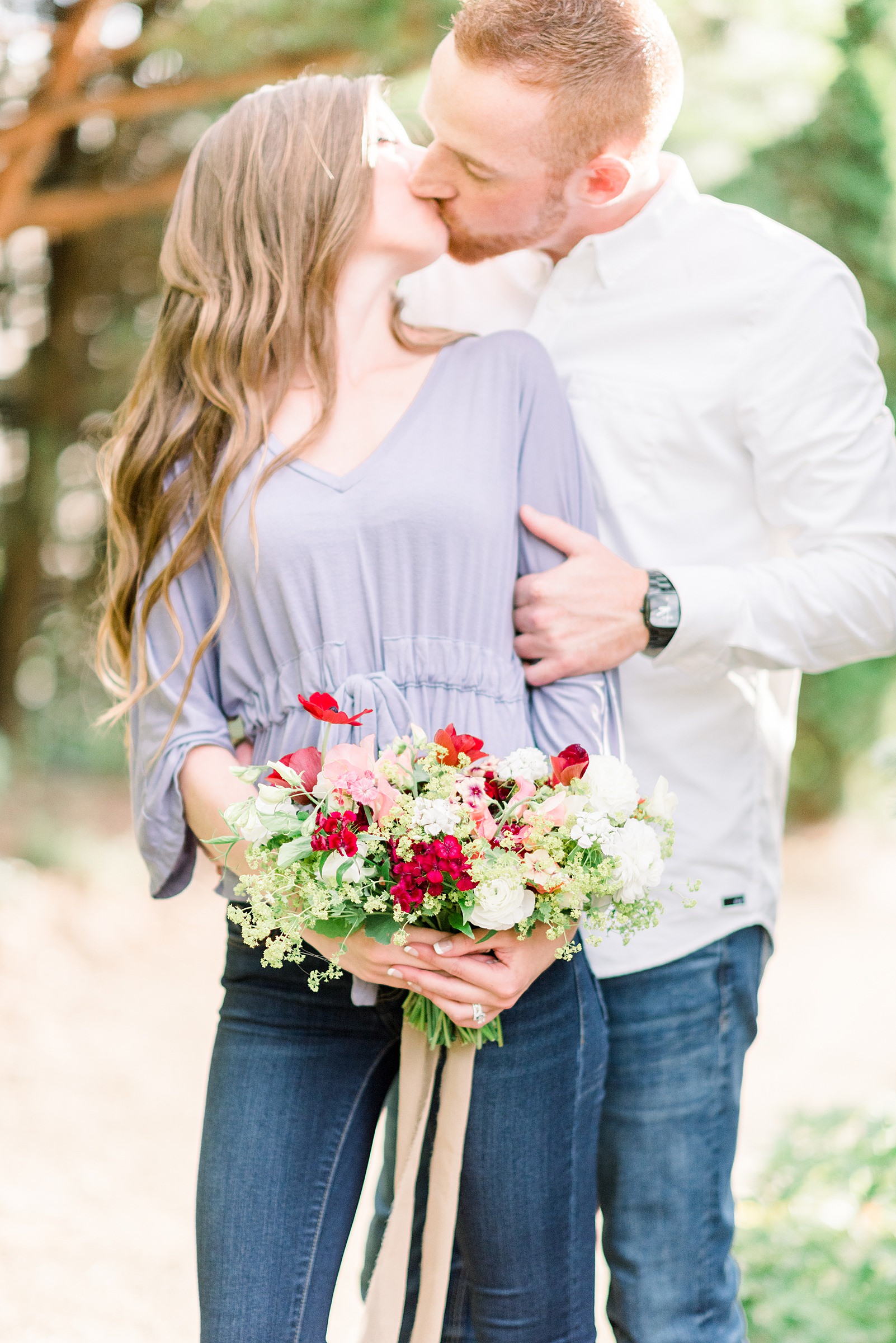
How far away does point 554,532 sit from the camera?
204 cm

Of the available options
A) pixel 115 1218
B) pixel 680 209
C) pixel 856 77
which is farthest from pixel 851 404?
pixel 856 77

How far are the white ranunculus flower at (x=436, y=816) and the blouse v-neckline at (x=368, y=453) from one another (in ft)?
2.11

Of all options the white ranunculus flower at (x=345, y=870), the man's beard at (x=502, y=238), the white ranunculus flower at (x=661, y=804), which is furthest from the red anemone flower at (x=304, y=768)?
the man's beard at (x=502, y=238)

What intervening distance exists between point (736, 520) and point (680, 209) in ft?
1.96

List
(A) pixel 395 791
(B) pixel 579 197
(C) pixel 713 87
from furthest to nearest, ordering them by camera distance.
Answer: (C) pixel 713 87
(B) pixel 579 197
(A) pixel 395 791

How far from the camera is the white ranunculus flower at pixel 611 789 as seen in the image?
5.34ft

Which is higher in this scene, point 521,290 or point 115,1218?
point 521,290

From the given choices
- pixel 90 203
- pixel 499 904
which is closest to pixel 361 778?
pixel 499 904

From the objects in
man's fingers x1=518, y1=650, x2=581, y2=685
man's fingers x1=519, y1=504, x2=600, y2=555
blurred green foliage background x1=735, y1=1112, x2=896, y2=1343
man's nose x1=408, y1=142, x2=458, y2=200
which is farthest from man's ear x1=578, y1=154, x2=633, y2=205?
blurred green foliage background x1=735, y1=1112, x2=896, y2=1343

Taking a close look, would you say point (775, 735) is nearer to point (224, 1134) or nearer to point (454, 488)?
point (454, 488)

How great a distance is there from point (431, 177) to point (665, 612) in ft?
2.81

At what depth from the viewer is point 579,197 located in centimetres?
230

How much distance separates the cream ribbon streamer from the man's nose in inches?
55.0

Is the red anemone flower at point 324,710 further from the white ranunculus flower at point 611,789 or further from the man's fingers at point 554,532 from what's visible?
the man's fingers at point 554,532
